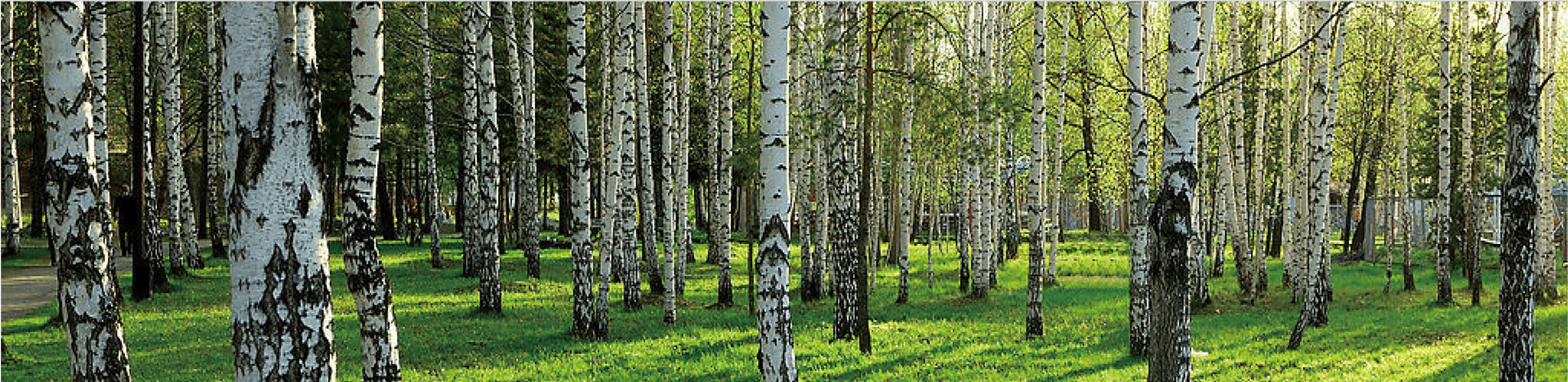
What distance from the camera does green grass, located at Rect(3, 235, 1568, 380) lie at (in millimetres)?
11797

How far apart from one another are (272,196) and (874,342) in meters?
9.98

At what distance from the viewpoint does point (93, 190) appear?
7543mm

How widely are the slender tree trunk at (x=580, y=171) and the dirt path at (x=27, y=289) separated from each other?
6.41 meters

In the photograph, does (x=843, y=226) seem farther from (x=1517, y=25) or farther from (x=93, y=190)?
(x=93, y=190)

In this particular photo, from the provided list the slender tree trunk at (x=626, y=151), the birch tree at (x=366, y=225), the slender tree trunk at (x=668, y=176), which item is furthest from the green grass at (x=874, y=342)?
the birch tree at (x=366, y=225)

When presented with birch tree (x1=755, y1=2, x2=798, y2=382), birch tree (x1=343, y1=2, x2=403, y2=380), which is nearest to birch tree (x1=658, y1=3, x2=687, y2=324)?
birch tree (x1=755, y1=2, x2=798, y2=382)

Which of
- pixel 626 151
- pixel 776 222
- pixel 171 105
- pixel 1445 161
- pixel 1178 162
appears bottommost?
pixel 776 222

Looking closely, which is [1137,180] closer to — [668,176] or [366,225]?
[366,225]

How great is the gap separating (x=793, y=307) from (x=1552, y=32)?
14.3 metres

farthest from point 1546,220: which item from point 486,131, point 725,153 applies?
point 486,131

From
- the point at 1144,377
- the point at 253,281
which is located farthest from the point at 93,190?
the point at 1144,377

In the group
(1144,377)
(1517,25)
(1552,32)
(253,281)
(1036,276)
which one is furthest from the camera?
(1552,32)

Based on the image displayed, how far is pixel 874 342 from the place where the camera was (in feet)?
46.1

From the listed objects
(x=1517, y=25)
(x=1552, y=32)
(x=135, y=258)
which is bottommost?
(x=135, y=258)
